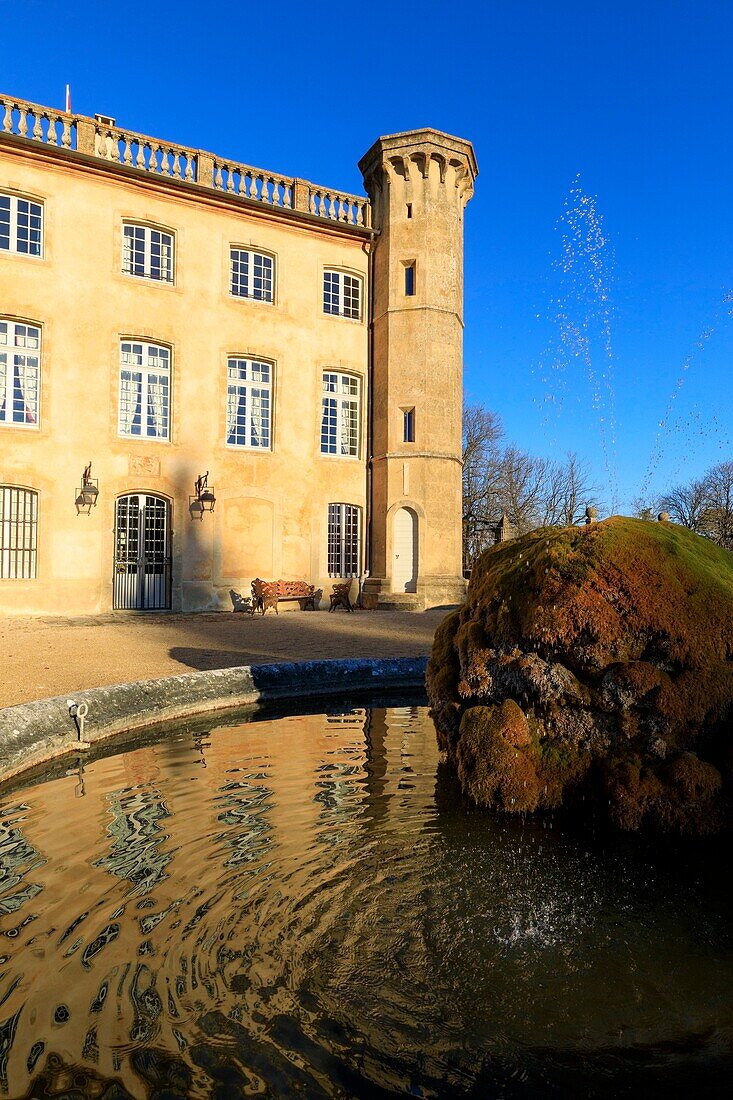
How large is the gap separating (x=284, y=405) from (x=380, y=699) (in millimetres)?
14567

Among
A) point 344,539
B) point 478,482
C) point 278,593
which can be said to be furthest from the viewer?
point 478,482

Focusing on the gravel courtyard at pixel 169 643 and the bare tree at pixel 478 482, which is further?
the bare tree at pixel 478 482

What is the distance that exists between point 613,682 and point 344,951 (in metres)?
2.14

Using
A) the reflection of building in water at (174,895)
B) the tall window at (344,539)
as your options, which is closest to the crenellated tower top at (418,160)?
the tall window at (344,539)

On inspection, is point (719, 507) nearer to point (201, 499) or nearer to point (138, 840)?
point (201, 499)

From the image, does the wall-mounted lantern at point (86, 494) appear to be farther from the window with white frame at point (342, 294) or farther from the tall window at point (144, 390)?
the window with white frame at point (342, 294)

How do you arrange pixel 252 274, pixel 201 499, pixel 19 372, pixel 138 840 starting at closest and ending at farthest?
1. pixel 138 840
2. pixel 19 372
3. pixel 201 499
4. pixel 252 274

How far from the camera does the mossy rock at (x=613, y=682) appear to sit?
3.74 metres

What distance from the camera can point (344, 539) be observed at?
21438 mm

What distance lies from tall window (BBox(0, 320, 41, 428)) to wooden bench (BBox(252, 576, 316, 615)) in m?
6.89

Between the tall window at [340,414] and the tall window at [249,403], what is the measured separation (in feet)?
6.03

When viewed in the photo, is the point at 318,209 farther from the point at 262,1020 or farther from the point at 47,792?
the point at 262,1020

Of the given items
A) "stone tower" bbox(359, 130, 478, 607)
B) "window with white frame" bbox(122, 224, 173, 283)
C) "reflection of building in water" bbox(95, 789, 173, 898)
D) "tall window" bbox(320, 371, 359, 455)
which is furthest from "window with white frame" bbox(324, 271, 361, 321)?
"reflection of building in water" bbox(95, 789, 173, 898)

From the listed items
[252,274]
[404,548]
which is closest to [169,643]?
[404,548]
